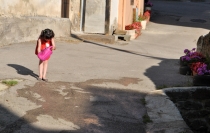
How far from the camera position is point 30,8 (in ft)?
49.9

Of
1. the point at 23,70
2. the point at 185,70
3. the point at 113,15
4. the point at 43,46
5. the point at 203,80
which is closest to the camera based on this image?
the point at 43,46

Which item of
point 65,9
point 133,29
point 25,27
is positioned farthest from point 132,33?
point 25,27

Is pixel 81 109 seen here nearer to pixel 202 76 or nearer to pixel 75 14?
pixel 202 76

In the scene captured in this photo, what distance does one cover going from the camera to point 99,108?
→ 784cm

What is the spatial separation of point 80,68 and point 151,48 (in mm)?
6055

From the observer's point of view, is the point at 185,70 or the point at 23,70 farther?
the point at 185,70

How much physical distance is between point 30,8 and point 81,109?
26.5 ft

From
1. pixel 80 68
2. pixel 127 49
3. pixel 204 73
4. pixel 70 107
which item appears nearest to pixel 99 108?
pixel 70 107

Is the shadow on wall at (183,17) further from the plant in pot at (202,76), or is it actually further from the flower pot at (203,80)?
the flower pot at (203,80)


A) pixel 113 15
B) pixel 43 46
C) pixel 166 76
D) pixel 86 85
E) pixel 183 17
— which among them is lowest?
pixel 183 17

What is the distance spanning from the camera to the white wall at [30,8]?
13.9 metres

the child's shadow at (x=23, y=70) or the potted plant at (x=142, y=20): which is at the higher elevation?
the child's shadow at (x=23, y=70)

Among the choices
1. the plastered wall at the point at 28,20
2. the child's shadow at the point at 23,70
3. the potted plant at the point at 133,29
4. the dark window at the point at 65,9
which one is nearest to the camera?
the child's shadow at the point at 23,70

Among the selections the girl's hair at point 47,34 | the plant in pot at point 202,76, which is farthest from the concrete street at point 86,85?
the girl's hair at point 47,34
